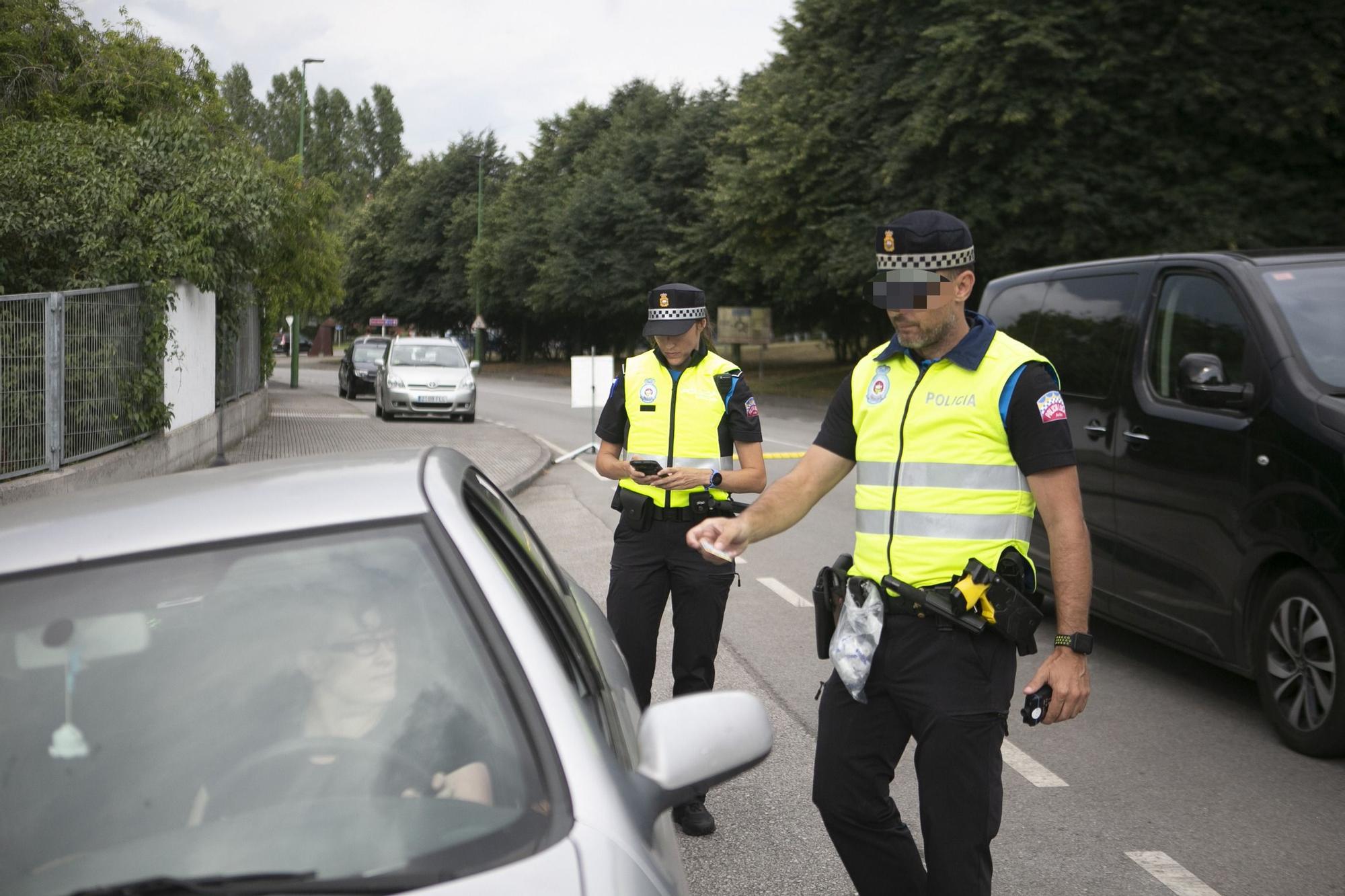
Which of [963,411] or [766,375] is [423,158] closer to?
[766,375]

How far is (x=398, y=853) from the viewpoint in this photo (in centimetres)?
192

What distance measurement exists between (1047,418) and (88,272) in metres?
12.7

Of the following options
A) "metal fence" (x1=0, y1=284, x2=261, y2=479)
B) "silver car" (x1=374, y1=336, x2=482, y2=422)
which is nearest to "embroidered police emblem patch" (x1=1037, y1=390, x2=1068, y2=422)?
"metal fence" (x1=0, y1=284, x2=261, y2=479)

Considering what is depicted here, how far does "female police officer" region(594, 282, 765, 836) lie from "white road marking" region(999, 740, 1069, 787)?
1.32 metres

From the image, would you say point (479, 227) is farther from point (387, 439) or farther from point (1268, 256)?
point (1268, 256)

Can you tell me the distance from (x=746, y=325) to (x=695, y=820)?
4301 centimetres

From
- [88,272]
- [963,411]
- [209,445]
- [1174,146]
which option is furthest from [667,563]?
[1174,146]

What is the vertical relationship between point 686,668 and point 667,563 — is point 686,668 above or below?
below

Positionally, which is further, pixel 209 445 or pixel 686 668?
pixel 209 445

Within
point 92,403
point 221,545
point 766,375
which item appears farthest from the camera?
point 766,375

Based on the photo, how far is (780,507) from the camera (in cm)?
346

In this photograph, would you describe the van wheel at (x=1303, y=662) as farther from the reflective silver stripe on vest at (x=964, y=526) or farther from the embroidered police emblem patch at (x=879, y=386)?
the embroidered police emblem patch at (x=879, y=386)

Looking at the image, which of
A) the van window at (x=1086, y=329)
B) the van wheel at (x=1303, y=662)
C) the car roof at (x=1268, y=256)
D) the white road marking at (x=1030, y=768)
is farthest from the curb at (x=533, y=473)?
the van wheel at (x=1303, y=662)

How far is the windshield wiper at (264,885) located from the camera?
1829 millimetres
